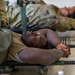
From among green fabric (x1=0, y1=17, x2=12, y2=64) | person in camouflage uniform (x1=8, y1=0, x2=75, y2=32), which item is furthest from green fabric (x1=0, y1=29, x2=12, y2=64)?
person in camouflage uniform (x1=8, y1=0, x2=75, y2=32)

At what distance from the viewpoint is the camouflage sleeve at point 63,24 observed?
2.33 meters

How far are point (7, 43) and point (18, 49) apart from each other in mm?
109

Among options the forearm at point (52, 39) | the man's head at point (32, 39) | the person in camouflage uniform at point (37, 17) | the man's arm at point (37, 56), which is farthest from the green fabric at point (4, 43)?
the person in camouflage uniform at point (37, 17)

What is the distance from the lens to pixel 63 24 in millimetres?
2357

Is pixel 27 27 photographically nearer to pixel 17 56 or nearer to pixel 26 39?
pixel 26 39

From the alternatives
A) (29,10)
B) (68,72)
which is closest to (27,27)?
(29,10)

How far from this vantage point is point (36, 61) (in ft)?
4.78

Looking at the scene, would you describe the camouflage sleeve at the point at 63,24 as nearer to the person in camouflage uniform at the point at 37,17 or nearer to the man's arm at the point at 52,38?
the person in camouflage uniform at the point at 37,17

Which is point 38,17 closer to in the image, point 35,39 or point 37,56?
point 35,39

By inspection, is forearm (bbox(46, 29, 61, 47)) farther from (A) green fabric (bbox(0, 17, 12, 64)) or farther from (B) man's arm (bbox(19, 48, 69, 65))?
(A) green fabric (bbox(0, 17, 12, 64))

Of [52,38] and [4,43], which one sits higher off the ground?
[4,43]

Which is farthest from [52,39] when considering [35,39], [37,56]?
[37,56]

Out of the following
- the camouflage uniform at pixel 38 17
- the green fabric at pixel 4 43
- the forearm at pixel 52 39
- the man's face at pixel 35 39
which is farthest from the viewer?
the camouflage uniform at pixel 38 17

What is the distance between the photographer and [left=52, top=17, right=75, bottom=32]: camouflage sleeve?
233cm
